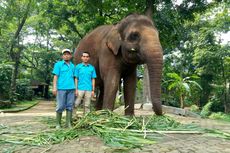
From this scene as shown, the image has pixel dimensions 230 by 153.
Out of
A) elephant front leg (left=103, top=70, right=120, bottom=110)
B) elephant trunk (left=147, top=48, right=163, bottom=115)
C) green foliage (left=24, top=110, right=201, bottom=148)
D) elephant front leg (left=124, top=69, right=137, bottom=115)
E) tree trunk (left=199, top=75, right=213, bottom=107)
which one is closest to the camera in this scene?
green foliage (left=24, top=110, right=201, bottom=148)

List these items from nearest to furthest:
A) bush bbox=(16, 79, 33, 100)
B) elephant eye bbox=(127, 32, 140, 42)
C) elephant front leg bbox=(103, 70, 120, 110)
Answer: elephant eye bbox=(127, 32, 140, 42) → elephant front leg bbox=(103, 70, 120, 110) → bush bbox=(16, 79, 33, 100)

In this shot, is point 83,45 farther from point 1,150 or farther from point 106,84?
point 1,150

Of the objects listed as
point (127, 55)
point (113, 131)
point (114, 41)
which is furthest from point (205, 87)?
point (113, 131)

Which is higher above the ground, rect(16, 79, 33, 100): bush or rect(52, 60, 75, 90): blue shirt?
rect(16, 79, 33, 100): bush

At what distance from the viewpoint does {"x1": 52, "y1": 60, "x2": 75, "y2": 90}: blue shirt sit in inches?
293

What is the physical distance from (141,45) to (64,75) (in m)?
1.82

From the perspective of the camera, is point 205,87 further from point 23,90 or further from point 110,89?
point 110,89

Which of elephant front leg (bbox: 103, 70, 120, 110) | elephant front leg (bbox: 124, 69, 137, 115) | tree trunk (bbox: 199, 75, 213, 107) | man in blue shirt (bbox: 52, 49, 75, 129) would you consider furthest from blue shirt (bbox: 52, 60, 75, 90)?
tree trunk (bbox: 199, 75, 213, 107)

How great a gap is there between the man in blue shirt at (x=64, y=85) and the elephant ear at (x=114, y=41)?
1391 millimetres

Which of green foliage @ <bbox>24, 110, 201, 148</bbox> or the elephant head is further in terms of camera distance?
the elephant head

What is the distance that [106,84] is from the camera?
8453 millimetres

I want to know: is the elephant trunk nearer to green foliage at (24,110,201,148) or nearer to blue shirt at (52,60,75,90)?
green foliage at (24,110,201,148)

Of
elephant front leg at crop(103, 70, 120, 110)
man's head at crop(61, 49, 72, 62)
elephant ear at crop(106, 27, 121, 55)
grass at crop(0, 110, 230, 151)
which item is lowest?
grass at crop(0, 110, 230, 151)

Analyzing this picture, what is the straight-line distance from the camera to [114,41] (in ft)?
27.9
